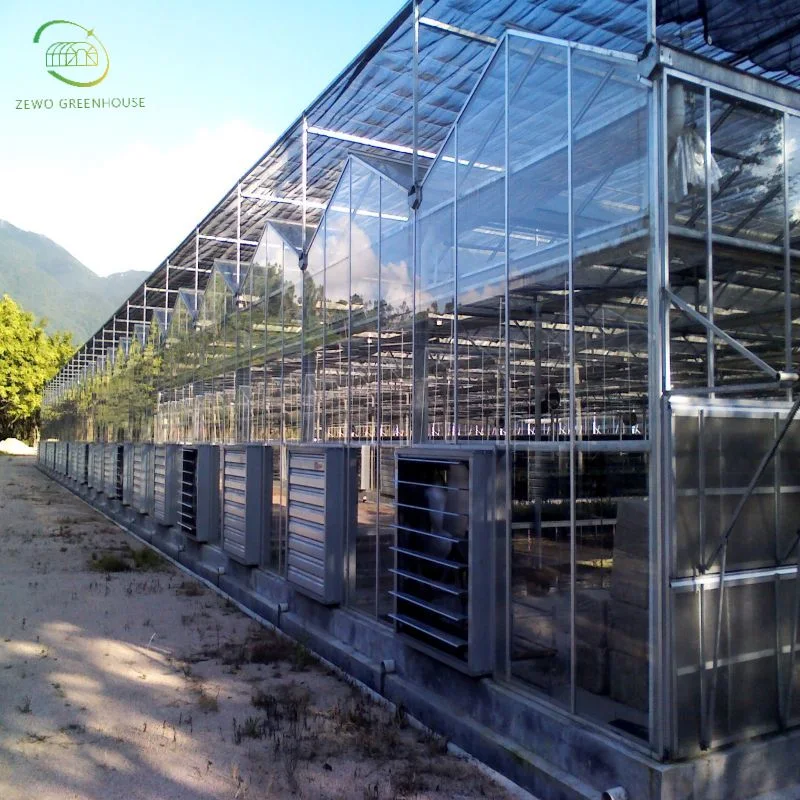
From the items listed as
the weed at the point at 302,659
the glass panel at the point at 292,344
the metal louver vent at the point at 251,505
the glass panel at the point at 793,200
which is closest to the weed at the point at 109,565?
the metal louver vent at the point at 251,505

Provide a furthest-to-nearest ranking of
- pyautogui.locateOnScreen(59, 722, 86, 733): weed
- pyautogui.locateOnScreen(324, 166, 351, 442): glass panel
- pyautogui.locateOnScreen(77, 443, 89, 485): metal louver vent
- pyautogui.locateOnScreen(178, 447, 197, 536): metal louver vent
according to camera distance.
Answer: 1. pyautogui.locateOnScreen(77, 443, 89, 485): metal louver vent
2. pyautogui.locateOnScreen(178, 447, 197, 536): metal louver vent
3. pyautogui.locateOnScreen(324, 166, 351, 442): glass panel
4. pyautogui.locateOnScreen(59, 722, 86, 733): weed

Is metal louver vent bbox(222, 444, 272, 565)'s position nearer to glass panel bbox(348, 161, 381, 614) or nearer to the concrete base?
the concrete base

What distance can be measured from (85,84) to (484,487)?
737 inches

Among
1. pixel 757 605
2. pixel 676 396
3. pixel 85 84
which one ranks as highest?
pixel 85 84

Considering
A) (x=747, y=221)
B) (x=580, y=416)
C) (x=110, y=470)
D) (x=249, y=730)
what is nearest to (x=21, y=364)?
(x=110, y=470)

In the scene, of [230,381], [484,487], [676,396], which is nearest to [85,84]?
[230,381]

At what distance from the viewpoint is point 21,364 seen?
66.5m

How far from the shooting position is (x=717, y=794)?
479 cm

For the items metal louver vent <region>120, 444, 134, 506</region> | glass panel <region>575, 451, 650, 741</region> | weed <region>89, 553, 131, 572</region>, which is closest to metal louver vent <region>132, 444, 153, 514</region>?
metal louver vent <region>120, 444, 134, 506</region>

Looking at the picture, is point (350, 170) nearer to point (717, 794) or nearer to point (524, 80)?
point (524, 80)

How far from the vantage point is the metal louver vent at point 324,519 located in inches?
353

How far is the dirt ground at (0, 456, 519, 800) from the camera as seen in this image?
18.9ft

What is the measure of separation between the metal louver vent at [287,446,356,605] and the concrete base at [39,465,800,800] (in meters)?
0.33

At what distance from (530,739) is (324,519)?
3.92 meters
